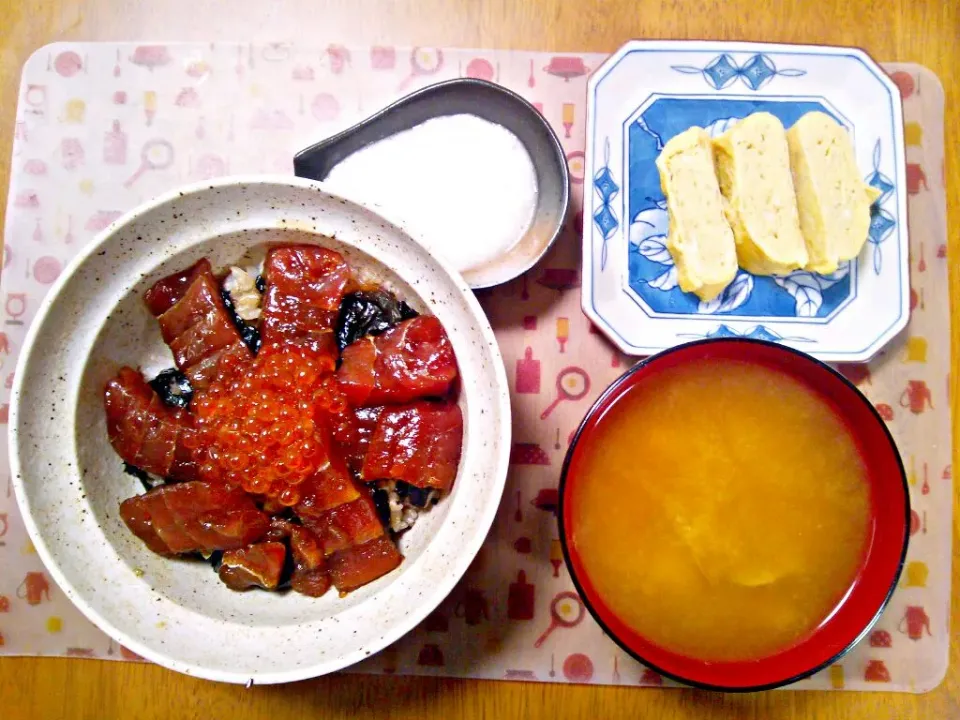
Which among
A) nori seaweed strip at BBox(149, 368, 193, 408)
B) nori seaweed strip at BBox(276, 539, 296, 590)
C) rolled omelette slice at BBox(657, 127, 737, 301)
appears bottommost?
nori seaweed strip at BBox(276, 539, 296, 590)

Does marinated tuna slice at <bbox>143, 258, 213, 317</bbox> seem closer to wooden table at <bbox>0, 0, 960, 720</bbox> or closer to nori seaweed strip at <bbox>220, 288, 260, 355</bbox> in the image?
nori seaweed strip at <bbox>220, 288, 260, 355</bbox>

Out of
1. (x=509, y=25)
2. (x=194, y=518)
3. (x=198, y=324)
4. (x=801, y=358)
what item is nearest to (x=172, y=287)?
(x=198, y=324)

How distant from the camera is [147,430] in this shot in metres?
1.04

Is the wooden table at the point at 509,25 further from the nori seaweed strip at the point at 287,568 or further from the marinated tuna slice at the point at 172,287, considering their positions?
the nori seaweed strip at the point at 287,568

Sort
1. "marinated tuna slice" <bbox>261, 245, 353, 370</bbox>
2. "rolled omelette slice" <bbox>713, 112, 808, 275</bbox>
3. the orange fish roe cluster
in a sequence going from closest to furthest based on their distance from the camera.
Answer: the orange fish roe cluster → "marinated tuna slice" <bbox>261, 245, 353, 370</bbox> → "rolled omelette slice" <bbox>713, 112, 808, 275</bbox>

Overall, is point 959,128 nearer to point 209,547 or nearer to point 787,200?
point 787,200

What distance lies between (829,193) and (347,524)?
3.09ft

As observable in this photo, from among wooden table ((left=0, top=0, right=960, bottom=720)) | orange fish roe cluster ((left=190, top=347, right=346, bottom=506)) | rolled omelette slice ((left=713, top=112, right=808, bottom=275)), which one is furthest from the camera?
wooden table ((left=0, top=0, right=960, bottom=720))

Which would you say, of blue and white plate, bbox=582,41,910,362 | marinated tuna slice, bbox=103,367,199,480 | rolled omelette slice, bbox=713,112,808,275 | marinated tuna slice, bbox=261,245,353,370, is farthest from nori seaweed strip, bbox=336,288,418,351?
rolled omelette slice, bbox=713,112,808,275

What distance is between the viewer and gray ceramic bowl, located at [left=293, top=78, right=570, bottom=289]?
123cm

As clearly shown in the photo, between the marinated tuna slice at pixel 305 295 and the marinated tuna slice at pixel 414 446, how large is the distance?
13cm

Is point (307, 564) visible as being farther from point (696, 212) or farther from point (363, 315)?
point (696, 212)

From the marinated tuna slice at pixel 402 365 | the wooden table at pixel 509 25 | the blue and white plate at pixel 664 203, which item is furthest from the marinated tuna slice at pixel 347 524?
the wooden table at pixel 509 25

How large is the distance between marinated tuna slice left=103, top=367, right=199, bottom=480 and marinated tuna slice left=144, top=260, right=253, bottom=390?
0.20 feet
